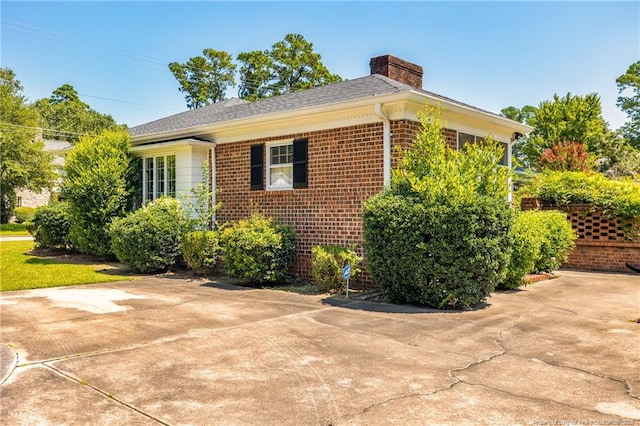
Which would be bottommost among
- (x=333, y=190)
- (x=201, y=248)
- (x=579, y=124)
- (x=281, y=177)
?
(x=201, y=248)

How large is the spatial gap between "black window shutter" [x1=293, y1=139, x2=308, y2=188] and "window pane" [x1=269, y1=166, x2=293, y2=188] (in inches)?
12.1

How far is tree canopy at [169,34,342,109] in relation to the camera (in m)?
42.1

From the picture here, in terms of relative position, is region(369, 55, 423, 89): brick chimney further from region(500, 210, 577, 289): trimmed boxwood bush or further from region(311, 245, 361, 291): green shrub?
region(311, 245, 361, 291): green shrub

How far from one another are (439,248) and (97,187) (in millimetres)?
9728

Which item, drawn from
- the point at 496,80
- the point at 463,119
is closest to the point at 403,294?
the point at 463,119

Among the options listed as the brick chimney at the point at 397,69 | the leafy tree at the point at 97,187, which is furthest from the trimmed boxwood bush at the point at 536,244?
the leafy tree at the point at 97,187

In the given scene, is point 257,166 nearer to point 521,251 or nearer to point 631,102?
point 521,251

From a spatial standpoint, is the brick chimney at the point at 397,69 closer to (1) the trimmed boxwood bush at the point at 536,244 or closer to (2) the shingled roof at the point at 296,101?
(2) the shingled roof at the point at 296,101

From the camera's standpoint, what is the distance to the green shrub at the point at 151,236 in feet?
38.1

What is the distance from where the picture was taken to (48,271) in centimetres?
1191

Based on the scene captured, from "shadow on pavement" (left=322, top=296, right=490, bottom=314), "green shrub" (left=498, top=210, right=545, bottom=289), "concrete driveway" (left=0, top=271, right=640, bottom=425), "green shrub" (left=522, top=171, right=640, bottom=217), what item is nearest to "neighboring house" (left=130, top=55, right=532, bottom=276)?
"green shrub" (left=522, top=171, right=640, bottom=217)

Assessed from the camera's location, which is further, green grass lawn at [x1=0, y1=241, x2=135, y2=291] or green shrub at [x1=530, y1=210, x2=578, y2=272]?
green shrub at [x1=530, y1=210, x2=578, y2=272]

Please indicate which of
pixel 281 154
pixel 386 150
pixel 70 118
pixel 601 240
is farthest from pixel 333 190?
pixel 70 118

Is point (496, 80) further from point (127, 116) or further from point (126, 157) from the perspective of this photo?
point (127, 116)
